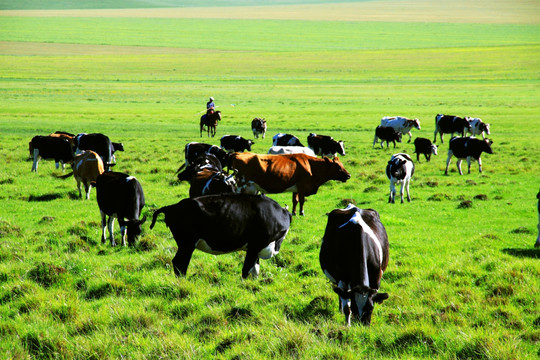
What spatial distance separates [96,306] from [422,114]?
43.5m

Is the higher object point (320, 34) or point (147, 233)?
point (320, 34)

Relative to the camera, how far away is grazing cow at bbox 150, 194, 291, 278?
845 cm

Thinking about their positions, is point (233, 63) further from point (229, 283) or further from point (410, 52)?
point (229, 283)

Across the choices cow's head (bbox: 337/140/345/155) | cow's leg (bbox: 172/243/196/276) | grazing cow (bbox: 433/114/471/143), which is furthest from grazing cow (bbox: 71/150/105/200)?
grazing cow (bbox: 433/114/471/143)

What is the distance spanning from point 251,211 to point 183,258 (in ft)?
4.29

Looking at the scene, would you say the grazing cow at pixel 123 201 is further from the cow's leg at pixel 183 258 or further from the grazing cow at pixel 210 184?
the cow's leg at pixel 183 258

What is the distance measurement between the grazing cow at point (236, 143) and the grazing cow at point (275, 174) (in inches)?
418

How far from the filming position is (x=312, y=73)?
9406cm

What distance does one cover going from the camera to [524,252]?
1085cm

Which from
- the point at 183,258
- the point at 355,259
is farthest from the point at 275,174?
the point at 355,259

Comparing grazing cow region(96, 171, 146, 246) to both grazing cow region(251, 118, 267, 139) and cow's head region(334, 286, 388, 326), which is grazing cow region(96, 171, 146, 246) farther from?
grazing cow region(251, 118, 267, 139)

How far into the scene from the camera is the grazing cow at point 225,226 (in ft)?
27.7

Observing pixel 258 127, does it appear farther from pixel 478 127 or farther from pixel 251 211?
pixel 251 211

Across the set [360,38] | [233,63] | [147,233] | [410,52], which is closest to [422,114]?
[147,233]
